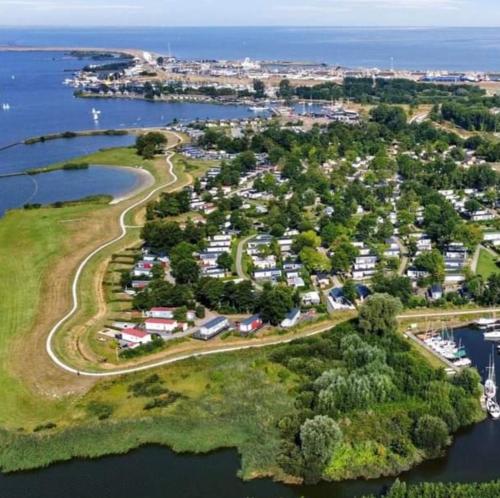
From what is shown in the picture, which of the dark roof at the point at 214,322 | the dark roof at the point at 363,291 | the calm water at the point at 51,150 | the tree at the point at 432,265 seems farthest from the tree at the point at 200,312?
the calm water at the point at 51,150

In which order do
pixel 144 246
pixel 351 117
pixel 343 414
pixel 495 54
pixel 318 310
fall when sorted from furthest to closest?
pixel 495 54, pixel 351 117, pixel 144 246, pixel 318 310, pixel 343 414

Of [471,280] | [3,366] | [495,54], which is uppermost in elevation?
[495,54]

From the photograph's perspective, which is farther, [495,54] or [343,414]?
[495,54]

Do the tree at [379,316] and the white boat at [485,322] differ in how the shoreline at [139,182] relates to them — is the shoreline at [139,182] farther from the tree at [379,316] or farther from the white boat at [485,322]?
the white boat at [485,322]

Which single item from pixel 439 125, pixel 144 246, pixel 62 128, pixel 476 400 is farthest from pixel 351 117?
pixel 476 400

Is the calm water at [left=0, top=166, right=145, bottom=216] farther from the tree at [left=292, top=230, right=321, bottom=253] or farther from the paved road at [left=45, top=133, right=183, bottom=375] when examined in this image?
the tree at [left=292, top=230, right=321, bottom=253]

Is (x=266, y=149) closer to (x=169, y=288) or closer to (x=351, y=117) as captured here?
(x=351, y=117)

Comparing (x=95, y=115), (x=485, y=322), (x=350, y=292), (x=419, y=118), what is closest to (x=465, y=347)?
(x=485, y=322)

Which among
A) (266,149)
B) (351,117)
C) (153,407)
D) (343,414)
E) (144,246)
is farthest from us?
(351,117)
